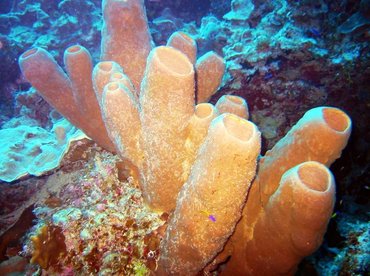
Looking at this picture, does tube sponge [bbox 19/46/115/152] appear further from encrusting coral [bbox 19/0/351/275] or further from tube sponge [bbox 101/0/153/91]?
encrusting coral [bbox 19/0/351/275]

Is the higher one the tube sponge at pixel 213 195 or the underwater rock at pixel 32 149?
the tube sponge at pixel 213 195

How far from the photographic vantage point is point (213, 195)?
1.59 m

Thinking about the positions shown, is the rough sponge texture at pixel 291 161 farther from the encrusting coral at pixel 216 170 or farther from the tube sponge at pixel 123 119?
the tube sponge at pixel 123 119

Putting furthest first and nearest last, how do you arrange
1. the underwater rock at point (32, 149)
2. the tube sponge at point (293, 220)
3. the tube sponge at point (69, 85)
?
the underwater rock at point (32, 149), the tube sponge at point (69, 85), the tube sponge at point (293, 220)

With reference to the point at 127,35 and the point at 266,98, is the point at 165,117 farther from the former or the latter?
the point at 266,98

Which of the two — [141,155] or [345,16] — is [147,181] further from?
[345,16]

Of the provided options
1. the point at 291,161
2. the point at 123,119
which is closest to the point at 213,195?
the point at 291,161

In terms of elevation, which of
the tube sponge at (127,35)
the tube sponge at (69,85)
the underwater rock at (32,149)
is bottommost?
the underwater rock at (32,149)

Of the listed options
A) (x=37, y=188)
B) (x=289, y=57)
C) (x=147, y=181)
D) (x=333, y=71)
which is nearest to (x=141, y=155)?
(x=147, y=181)

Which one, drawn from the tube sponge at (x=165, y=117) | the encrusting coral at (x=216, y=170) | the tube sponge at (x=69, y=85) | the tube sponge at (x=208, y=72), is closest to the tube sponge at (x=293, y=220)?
the encrusting coral at (x=216, y=170)

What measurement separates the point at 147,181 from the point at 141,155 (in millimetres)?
229

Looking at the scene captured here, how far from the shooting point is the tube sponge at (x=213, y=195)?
1.45 meters

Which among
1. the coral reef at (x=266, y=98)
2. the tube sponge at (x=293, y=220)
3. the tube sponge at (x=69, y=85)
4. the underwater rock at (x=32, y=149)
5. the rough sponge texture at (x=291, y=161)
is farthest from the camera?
the underwater rock at (x=32, y=149)

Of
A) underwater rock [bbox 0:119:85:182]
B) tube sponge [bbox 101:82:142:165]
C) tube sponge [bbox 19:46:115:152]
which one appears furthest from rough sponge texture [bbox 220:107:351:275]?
underwater rock [bbox 0:119:85:182]
